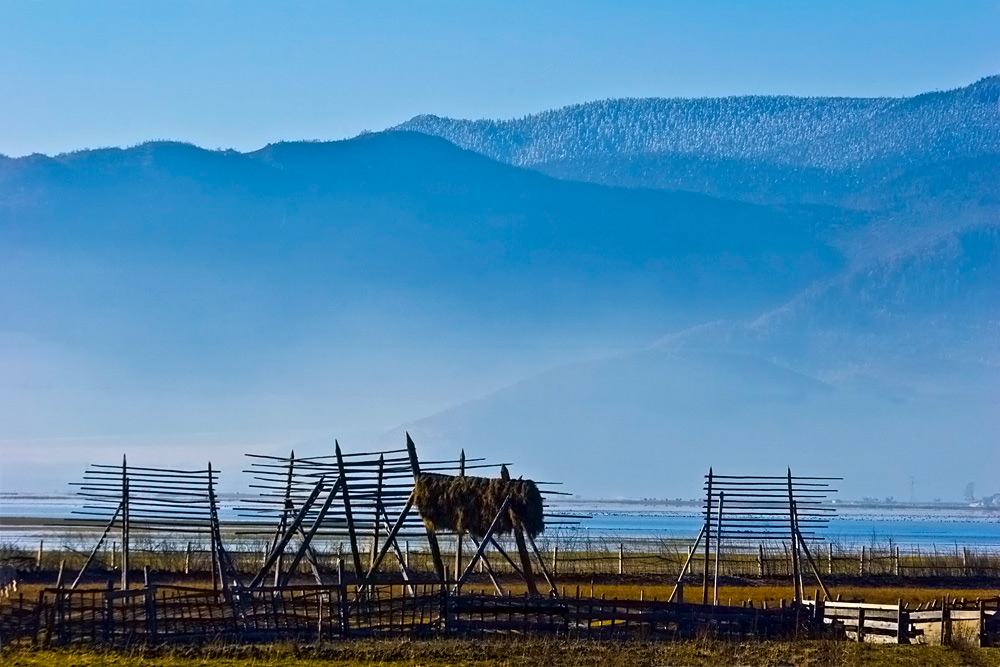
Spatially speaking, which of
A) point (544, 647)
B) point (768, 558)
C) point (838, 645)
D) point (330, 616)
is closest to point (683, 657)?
point (544, 647)

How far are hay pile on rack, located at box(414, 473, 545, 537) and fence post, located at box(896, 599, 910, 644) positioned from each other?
7236 mm

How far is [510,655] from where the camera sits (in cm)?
2267

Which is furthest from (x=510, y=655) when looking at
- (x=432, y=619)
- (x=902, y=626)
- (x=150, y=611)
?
(x=902, y=626)

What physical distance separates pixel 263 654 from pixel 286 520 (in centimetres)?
876

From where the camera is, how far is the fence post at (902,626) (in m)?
26.5

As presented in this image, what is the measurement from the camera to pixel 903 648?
995 inches

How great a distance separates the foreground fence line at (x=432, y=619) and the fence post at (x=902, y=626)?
2 cm

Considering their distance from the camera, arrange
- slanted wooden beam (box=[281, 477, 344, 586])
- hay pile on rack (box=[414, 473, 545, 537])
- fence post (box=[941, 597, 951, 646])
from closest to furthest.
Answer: fence post (box=[941, 597, 951, 646])
hay pile on rack (box=[414, 473, 545, 537])
slanted wooden beam (box=[281, 477, 344, 586])

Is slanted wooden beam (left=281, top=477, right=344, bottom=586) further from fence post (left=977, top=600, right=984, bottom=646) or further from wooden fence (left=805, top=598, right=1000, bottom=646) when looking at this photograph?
fence post (left=977, top=600, right=984, bottom=646)

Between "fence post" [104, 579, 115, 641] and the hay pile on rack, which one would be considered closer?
"fence post" [104, 579, 115, 641]

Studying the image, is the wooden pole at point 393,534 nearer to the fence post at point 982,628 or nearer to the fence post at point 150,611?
the fence post at point 150,611

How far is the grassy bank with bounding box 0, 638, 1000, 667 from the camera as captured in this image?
21.5 meters

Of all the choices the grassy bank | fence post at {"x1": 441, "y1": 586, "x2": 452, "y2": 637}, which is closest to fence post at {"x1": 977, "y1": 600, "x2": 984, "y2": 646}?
the grassy bank

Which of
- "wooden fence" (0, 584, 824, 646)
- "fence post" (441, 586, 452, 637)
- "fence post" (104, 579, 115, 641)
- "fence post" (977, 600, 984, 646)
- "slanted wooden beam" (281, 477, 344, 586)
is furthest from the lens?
"slanted wooden beam" (281, 477, 344, 586)
